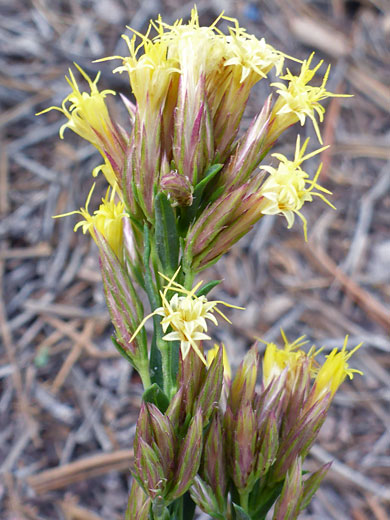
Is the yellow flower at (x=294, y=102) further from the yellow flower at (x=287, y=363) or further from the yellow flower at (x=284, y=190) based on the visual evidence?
the yellow flower at (x=287, y=363)

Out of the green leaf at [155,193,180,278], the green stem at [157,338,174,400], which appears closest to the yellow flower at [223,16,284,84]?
the green leaf at [155,193,180,278]

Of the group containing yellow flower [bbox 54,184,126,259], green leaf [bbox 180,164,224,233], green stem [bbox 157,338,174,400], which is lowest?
green stem [bbox 157,338,174,400]

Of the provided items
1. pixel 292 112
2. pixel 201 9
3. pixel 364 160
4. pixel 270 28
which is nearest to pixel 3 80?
pixel 201 9

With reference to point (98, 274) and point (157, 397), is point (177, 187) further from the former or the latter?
point (98, 274)

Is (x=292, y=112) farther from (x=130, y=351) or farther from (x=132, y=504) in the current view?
(x=132, y=504)

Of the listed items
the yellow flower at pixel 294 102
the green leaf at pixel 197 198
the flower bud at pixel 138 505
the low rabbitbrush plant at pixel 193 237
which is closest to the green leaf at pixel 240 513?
the low rabbitbrush plant at pixel 193 237

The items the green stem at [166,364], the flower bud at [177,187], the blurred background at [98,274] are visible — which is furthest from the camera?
the blurred background at [98,274]

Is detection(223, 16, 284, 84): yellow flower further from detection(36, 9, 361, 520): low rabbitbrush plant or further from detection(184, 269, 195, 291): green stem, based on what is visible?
detection(184, 269, 195, 291): green stem
